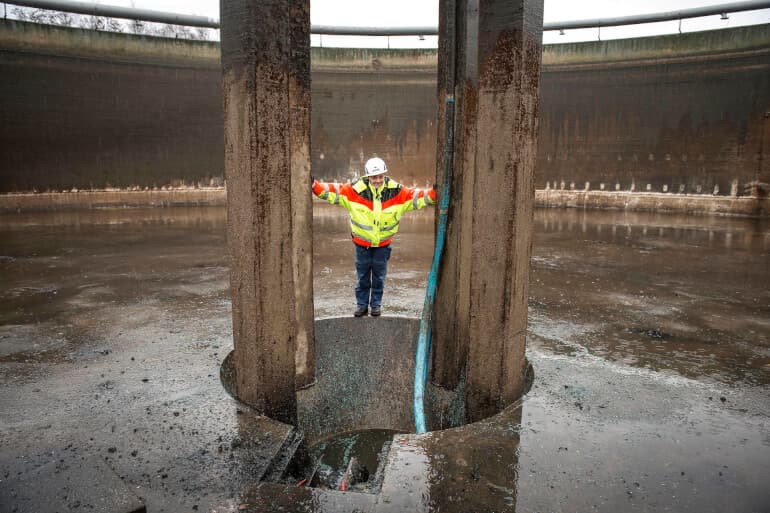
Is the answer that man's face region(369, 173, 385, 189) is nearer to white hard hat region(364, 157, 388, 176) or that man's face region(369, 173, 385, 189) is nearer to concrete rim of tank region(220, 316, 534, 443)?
white hard hat region(364, 157, 388, 176)

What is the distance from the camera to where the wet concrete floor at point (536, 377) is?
2369 millimetres

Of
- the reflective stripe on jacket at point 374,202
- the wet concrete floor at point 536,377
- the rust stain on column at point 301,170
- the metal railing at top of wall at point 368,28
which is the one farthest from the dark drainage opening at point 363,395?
the metal railing at top of wall at point 368,28

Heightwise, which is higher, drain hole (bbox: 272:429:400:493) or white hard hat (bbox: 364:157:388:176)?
white hard hat (bbox: 364:157:388:176)

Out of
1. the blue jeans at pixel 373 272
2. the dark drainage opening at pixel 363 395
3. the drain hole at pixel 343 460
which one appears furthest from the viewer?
the blue jeans at pixel 373 272

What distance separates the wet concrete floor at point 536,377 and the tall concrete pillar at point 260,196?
359 millimetres

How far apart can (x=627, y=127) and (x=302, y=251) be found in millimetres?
13432

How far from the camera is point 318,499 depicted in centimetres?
219

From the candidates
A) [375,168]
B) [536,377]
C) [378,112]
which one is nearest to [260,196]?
[375,168]

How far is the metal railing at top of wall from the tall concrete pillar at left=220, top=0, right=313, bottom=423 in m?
10.2

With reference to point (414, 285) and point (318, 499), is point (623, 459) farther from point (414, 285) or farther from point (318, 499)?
point (414, 285)

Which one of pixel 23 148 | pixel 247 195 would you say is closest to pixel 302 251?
pixel 247 195

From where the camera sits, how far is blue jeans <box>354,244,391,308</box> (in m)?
4.99

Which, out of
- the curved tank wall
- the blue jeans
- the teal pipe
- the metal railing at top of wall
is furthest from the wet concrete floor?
the metal railing at top of wall

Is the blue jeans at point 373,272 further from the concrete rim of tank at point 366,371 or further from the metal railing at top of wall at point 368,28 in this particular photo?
the metal railing at top of wall at point 368,28
